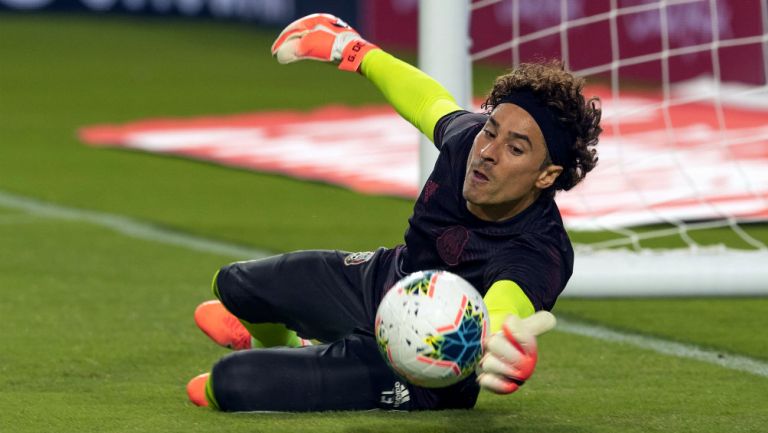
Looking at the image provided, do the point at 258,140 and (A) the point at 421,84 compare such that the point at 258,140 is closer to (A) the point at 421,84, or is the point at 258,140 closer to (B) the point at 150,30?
(A) the point at 421,84

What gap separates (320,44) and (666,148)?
17.4 ft

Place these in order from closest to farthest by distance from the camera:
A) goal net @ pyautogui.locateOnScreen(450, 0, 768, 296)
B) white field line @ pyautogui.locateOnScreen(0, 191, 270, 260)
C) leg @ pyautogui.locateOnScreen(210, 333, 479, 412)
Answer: leg @ pyautogui.locateOnScreen(210, 333, 479, 412) → goal net @ pyautogui.locateOnScreen(450, 0, 768, 296) → white field line @ pyautogui.locateOnScreen(0, 191, 270, 260)

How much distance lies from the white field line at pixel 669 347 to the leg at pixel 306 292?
45.3 inches

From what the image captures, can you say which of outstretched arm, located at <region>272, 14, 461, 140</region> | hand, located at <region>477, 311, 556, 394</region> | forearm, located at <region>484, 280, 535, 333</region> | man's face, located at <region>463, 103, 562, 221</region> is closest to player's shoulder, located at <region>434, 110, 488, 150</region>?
outstretched arm, located at <region>272, 14, 461, 140</region>

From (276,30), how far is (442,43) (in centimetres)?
1338

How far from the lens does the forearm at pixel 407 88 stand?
13.6 feet

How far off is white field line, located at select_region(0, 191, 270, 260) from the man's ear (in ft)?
8.73

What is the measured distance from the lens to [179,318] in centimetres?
509

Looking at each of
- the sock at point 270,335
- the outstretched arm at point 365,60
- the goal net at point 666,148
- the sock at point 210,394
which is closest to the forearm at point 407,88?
the outstretched arm at point 365,60

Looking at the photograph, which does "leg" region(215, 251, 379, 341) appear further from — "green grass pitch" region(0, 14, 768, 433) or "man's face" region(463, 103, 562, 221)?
"man's face" region(463, 103, 562, 221)

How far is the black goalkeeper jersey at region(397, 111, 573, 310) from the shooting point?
11.6 feet

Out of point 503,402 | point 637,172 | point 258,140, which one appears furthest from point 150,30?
point 503,402

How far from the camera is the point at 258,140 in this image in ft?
32.5

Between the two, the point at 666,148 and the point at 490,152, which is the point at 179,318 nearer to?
the point at 490,152
